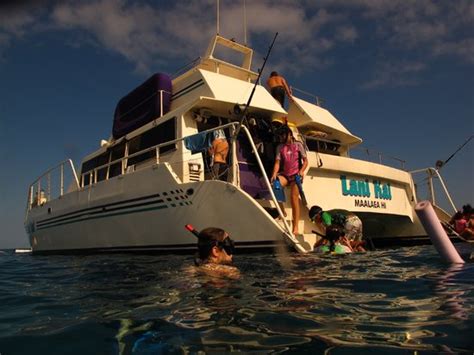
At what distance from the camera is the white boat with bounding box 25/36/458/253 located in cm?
745

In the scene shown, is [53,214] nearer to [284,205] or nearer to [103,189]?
[103,189]

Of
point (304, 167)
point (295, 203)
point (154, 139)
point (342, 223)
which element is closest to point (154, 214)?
point (154, 139)

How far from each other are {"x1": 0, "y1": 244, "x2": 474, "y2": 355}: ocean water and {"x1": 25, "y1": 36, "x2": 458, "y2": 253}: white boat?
2.59 metres

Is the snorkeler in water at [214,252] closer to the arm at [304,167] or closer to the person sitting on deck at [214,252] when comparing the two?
the person sitting on deck at [214,252]

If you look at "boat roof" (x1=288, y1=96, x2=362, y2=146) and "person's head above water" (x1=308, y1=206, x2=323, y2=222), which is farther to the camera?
"boat roof" (x1=288, y1=96, x2=362, y2=146)

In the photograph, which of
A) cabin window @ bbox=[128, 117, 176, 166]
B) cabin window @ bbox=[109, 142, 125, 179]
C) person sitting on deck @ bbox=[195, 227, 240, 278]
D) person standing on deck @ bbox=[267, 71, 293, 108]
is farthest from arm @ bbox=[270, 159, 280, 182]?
cabin window @ bbox=[109, 142, 125, 179]

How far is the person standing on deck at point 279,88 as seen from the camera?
35.6ft

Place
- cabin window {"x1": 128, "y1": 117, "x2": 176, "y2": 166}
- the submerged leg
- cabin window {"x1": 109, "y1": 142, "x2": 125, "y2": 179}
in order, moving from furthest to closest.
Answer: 1. cabin window {"x1": 109, "y1": 142, "x2": 125, "y2": 179}
2. cabin window {"x1": 128, "y1": 117, "x2": 176, "y2": 166}
3. the submerged leg

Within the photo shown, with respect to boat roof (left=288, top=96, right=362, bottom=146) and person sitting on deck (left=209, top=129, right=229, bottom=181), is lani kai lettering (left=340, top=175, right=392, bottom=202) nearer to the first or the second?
boat roof (left=288, top=96, right=362, bottom=146)

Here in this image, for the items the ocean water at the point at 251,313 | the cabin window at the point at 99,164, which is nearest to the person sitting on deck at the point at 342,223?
the ocean water at the point at 251,313

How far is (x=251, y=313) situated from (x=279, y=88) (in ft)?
28.6

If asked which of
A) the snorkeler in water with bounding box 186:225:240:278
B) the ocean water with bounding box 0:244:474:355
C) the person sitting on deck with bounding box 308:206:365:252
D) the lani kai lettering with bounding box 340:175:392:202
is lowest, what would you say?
the ocean water with bounding box 0:244:474:355

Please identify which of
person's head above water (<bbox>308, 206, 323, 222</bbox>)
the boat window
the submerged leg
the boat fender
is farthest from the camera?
the boat window

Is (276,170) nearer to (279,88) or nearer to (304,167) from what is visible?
(304,167)
